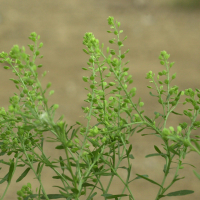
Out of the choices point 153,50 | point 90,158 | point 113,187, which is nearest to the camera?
point 90,158

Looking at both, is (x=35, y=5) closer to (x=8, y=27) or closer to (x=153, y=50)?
(x=8, y=27)

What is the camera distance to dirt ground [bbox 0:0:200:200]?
1.12m

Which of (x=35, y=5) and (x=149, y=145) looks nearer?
(x=149, y=145)

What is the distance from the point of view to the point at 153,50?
1151 mm

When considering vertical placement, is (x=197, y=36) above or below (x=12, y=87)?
above

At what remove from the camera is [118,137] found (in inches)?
16.6

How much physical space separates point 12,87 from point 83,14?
45cm

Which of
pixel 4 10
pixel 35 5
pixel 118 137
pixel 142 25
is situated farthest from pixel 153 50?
pixel 118 137

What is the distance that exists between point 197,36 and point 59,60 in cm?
61

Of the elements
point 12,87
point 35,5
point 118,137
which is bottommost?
point 118,137

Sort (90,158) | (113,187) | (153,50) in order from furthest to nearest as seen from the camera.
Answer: (153,50) < (113,187) < (90,158)

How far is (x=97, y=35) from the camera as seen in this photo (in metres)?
1.20

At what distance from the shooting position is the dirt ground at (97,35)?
112cm

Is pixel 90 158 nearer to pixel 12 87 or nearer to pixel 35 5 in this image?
pixel 12 87
